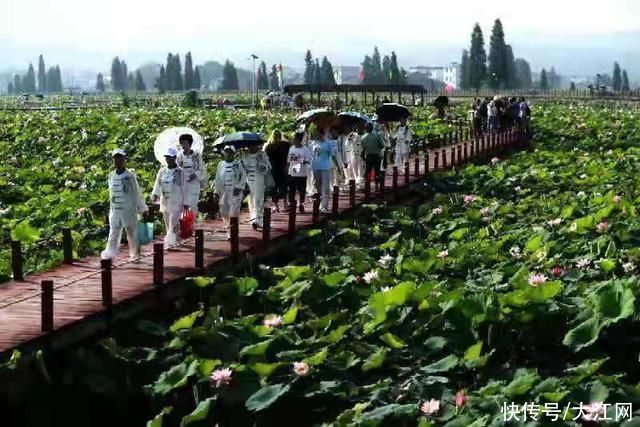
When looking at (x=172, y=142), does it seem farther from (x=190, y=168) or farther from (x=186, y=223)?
(x=186, y=223)

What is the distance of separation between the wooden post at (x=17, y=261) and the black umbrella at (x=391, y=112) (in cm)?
1343

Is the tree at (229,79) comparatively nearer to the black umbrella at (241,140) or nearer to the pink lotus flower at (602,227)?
the black umbrella at (241,140)

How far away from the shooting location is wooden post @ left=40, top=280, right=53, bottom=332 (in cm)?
827

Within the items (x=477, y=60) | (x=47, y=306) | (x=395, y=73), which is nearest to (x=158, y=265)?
(x=47, y=306)

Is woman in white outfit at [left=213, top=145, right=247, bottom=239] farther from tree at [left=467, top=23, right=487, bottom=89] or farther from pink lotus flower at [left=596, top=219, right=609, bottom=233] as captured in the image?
tree at [left=467, top=23, right=487, bottom=89]

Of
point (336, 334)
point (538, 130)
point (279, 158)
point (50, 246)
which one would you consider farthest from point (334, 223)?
point (538, 130)

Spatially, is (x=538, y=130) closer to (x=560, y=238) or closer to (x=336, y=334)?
(x=560, y=238)

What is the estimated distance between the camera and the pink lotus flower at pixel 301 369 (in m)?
7.75

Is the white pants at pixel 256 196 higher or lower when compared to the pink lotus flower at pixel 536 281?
higher

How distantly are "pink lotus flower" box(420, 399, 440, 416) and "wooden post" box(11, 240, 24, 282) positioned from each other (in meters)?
5.62

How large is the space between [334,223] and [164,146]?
9.35 ft

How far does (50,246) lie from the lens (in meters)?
13.4

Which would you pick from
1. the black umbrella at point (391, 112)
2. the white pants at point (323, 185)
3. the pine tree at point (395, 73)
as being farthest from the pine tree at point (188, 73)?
the white pants at point (323, 185)

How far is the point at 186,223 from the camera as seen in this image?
12609 millimetres
